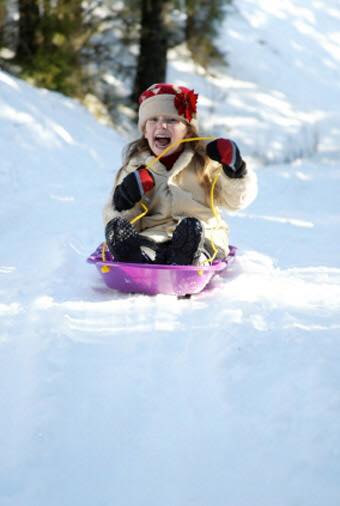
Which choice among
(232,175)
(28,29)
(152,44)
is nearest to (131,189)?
(232,175)

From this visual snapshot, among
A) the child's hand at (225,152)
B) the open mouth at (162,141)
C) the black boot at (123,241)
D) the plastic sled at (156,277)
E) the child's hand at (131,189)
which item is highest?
the child's hand at (225,152)

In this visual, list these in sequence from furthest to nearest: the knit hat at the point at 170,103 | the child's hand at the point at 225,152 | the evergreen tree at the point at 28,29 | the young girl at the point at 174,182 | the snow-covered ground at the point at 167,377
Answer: the evergreen tree at the point at 28,29 < the knit hat at the point at 170,103 < the young girl at the point at 174,182 < the child's hand at the point at 225,152 < the snow-covered ground at the point at 167,377

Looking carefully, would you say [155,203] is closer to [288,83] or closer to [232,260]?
[232,260]

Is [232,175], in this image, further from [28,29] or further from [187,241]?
[28,29]

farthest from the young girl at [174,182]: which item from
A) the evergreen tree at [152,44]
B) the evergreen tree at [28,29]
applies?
the evergreen tree at [152,44]

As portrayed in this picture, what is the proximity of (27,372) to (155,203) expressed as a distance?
4.97ft

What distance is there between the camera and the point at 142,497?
207 cm

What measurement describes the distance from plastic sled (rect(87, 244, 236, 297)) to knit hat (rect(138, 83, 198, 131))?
0.88 meters

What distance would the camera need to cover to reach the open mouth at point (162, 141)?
3.86m

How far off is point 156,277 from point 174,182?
668 millimetres

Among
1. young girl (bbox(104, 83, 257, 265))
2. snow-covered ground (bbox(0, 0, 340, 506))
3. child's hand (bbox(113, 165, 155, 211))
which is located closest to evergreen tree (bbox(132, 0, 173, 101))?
snow-covered ground (bbox(0, 0, 340, 506))

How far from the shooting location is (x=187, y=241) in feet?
11.2

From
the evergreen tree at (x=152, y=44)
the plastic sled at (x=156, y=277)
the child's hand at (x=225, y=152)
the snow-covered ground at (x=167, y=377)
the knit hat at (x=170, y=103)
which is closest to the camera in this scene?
the snow-covered ground at (x=167, y=377)

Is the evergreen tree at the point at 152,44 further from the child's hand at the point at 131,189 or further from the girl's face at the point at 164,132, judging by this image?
the child's hand at the point at 131,189
